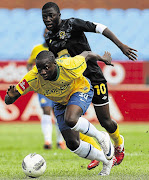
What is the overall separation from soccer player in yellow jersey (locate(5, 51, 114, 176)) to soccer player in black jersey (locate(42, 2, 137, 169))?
0.97 feet

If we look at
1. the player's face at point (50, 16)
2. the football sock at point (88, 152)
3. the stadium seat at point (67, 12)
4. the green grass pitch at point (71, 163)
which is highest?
the player's face at point (50, 16)

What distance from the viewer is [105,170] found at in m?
5.11

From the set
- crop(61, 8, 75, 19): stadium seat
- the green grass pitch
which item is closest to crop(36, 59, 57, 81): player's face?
the green grass pitch

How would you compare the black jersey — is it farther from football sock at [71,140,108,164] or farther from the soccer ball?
the soccer ball

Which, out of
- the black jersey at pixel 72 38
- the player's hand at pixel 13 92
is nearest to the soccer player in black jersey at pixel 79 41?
the black jersey at pixel 72 38

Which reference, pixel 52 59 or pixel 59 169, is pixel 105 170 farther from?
pixel 52 59

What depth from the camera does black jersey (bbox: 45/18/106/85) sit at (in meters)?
5.14

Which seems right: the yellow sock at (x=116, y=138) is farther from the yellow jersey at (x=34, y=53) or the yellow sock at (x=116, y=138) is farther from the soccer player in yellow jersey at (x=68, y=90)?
the yellow jersey at (x=34, y=53)

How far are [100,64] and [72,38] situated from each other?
8.51 m

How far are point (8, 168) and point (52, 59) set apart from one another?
205cm

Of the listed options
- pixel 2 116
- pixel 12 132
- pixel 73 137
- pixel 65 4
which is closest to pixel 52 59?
pixel 73 137

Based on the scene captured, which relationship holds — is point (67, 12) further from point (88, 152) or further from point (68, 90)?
point (88, 152)

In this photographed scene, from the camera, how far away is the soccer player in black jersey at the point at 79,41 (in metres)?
5.03

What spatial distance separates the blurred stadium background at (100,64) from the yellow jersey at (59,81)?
8.26m
